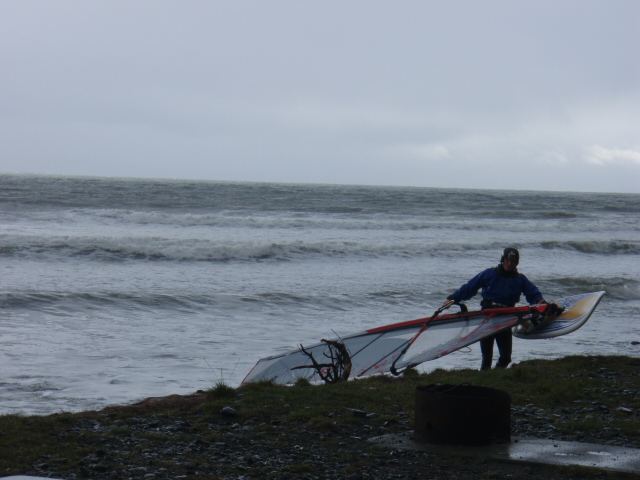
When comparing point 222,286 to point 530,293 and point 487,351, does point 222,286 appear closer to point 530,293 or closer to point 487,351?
point 487,351

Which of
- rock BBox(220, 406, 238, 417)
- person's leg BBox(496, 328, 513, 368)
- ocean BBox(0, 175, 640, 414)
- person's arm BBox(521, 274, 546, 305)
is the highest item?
person's arm BBox(521, 274, 546, 305)

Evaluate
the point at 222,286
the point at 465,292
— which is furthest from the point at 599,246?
the point at 465,292

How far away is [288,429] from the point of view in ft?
20.6

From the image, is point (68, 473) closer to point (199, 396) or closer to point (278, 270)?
point (199, 396)

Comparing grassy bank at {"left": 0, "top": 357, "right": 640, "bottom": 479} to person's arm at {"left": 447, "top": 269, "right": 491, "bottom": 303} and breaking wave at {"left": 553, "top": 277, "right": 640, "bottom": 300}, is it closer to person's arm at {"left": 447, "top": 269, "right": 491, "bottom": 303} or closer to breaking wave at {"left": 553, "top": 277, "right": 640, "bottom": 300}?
person's arm at {"left": 447, "top": 269, "right": 491, "bottom": 303}

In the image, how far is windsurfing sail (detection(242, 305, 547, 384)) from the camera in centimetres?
897

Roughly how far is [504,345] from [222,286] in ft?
31.3

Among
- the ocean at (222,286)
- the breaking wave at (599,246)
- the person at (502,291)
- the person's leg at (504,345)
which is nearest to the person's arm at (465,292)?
the person at (502,291)

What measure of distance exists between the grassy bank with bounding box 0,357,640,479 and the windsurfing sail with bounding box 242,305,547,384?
593 mm

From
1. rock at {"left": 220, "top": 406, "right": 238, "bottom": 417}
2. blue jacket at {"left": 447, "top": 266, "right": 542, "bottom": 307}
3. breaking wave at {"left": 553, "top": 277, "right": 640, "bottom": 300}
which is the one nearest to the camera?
rock at {"left": 220, "top": 406, "right": 238, "bottom": 417}

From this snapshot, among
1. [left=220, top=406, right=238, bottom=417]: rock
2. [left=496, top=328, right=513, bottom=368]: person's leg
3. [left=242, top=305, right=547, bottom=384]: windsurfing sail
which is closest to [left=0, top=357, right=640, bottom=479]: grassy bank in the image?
[left=220, top=406, right=238, bottom=417]: rock

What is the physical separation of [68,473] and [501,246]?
2692cm

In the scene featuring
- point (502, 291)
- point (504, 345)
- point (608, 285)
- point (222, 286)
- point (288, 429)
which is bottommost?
point (222, 286)

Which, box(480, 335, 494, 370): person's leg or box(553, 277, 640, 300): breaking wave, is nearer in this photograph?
box(480, 335, 494, 370): person's leg
